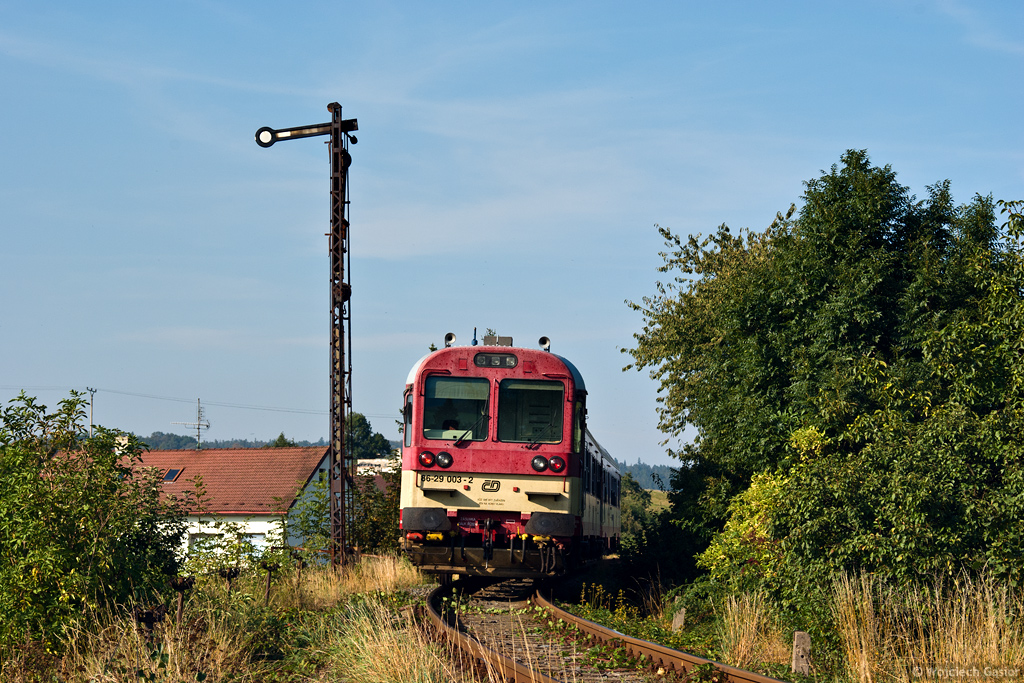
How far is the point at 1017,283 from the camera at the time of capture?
36.3ft

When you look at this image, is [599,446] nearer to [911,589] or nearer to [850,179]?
[850,179]

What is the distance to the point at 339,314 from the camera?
59.5 ft

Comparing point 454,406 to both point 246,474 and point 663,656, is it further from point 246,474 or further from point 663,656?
point 246,474

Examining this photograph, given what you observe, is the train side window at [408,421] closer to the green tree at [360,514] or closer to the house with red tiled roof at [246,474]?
the green tree at [360,514]

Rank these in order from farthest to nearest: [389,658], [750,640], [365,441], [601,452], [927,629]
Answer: [365,441] → [601,452] → [750,640] → [927,629] → [389,658]

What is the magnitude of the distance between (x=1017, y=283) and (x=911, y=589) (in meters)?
3.73

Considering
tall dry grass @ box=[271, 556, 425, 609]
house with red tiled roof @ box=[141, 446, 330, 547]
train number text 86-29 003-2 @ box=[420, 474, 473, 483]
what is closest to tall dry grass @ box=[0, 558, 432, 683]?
tall dry grass @ box=[271, 556, 425, 609]

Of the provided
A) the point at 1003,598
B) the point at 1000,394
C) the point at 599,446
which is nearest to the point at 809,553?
the point at 1003,598

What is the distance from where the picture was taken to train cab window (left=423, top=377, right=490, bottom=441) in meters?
13.5

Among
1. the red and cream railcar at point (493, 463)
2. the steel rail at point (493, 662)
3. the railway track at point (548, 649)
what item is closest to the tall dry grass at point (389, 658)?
the steel rail at point (493, 662)

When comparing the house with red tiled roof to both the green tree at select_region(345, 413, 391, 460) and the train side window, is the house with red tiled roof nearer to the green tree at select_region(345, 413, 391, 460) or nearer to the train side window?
the train side window

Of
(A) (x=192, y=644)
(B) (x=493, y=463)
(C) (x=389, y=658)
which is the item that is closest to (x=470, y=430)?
(B) (x=493, y=463)

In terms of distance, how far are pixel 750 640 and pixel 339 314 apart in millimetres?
10459

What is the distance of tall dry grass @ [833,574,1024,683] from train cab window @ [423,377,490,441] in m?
5.34
